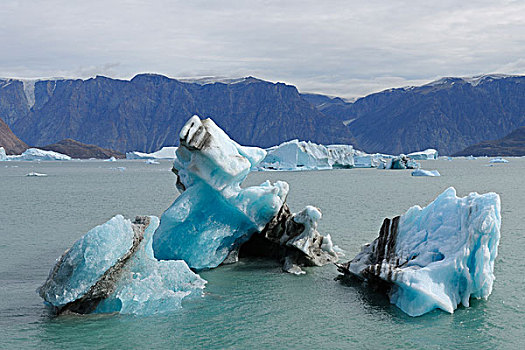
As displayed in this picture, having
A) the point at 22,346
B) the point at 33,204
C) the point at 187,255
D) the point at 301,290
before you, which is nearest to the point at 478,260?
the point at 301,290

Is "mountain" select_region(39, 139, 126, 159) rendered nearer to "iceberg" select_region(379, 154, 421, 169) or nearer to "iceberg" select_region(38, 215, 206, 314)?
"iceberg" select_region(379, 154, 421, 169)

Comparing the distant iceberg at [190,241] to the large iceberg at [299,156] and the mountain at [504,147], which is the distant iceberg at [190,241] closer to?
the large iceberg at [299,156]

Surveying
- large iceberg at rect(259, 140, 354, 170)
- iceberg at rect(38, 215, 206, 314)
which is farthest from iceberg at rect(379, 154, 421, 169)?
iceberg at rect(38, 215, 206, 314)

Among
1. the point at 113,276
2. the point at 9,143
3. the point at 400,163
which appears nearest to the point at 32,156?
the point at 9,143

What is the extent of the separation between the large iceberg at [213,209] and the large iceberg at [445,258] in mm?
2724

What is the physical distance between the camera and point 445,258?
8.94m

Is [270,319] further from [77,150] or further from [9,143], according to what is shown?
[9,143]

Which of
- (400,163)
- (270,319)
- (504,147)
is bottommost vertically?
(400,163)

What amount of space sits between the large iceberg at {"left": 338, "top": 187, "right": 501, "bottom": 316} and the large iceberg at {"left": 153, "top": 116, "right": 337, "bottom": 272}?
2.72 m

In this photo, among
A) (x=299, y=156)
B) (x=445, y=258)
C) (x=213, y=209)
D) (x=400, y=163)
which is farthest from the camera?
(x=400, y=163)

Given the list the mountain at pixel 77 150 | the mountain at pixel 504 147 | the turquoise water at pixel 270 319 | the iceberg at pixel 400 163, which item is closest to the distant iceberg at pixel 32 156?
the mountain at pixel 77 150

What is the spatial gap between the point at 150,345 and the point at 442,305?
4.66m

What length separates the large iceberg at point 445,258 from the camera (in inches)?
340

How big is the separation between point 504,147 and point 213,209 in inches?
7566
